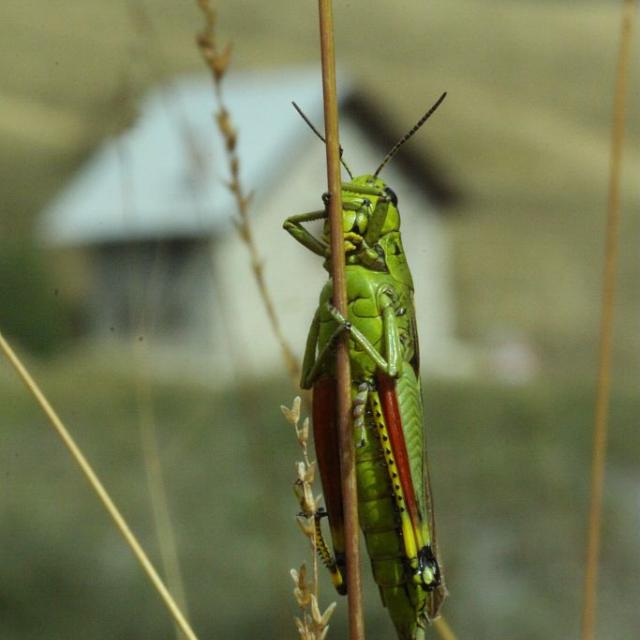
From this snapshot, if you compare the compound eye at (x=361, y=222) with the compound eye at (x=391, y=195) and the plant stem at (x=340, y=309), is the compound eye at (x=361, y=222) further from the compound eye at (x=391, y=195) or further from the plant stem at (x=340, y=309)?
the plant stem at (x=340, y=309)

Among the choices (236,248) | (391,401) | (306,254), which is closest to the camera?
(391,401)

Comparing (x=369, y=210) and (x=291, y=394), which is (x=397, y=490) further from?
(x=291, y=394)

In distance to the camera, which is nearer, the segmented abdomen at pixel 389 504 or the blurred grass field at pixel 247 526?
the segmented abdomen at pixel 389 504

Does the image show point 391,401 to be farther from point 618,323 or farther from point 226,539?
point 618,323

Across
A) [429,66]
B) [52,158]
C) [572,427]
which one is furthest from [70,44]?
[572,427]

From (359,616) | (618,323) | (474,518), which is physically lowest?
(618,323)

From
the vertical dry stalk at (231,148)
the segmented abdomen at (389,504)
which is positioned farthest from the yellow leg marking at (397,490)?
the vertical dry stalk at (231,148)

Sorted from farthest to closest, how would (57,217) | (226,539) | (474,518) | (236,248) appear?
(57,217) → (236,248) → (474,518) → (226,539)
